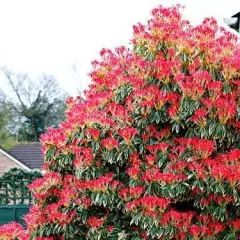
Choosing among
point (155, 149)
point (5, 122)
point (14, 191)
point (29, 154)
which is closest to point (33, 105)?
point (5, 122)

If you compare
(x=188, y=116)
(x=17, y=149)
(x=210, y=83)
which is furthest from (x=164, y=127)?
(x=17, y=149)

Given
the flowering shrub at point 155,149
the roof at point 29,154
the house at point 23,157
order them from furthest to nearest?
the roof at point 29,154
the house at point 23,157
the flowering shrub at point 155,149

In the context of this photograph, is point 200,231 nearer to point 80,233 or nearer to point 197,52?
point 80,233

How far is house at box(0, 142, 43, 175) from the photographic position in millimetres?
19188

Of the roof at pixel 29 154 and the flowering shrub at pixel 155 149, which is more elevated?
the roof at pixel 29 154

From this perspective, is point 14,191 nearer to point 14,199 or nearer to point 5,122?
point 14,199

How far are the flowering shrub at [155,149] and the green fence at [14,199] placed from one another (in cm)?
500

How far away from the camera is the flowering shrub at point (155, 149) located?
364 cm

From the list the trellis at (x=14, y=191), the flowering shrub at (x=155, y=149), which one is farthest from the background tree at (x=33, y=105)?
the flowering shrub at (x=155, y=149)

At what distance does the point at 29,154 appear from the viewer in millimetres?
22109

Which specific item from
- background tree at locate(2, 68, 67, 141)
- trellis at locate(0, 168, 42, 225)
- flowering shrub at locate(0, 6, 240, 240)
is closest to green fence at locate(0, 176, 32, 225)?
trellis at locate(0, 168, 42, 225)

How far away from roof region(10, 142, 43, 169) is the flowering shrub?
16938 mm

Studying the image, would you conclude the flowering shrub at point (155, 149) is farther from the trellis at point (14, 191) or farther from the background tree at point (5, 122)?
the background tree at point (5, 122)

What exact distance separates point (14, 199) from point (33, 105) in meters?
24.3
